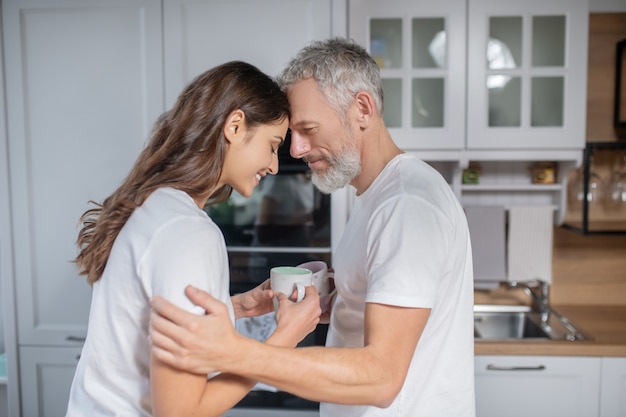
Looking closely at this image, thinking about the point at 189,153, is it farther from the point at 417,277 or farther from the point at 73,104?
the point at 73,104

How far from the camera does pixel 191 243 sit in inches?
30.1

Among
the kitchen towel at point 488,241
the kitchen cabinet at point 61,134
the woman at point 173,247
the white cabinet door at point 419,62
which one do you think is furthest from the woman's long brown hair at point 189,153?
the kitchen towel at point 488,241

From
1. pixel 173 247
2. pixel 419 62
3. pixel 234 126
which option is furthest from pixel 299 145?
pixel 419 62

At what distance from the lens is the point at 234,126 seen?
934 mm

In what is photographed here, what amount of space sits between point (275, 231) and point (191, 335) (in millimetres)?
1260

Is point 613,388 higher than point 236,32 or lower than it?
lower

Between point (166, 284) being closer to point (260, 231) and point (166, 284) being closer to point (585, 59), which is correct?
point (260, 231)

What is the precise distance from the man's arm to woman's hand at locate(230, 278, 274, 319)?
0.36m

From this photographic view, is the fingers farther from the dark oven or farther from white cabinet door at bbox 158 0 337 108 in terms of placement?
white cabinet door at bbox 158 0 337 108

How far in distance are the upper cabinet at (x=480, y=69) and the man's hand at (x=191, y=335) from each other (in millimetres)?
1502

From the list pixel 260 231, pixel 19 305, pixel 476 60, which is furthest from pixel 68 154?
pixel 476 60

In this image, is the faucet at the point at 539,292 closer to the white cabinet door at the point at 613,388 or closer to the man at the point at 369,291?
the white cabinet door at the point at 613,388

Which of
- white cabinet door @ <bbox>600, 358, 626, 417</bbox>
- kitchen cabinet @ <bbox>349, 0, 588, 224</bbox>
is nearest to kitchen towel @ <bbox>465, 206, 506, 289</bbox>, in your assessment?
kitchen cabinet @ <bbox>349, 0, 588, 224</bbox>

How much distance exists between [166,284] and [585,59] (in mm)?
1950
